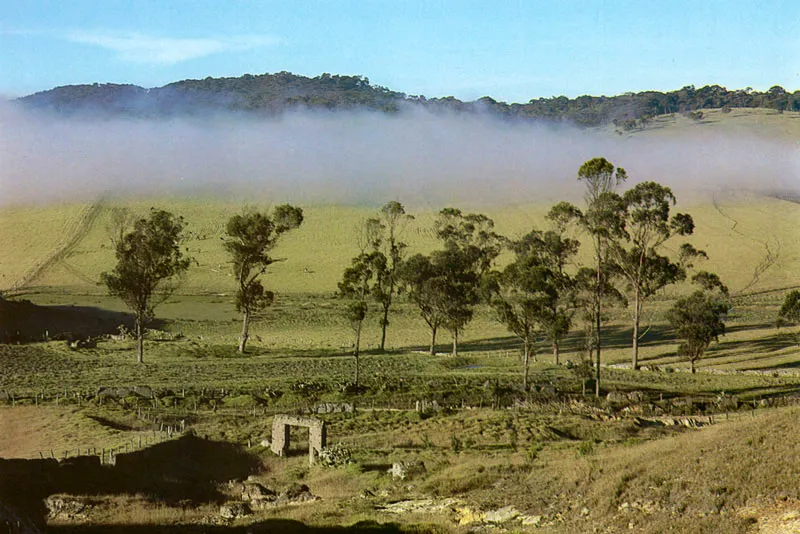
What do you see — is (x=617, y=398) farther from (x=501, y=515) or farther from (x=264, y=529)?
(x=264, y=529)

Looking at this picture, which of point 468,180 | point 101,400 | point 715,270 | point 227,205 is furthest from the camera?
point 468,180

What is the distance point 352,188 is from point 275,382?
5040 inches

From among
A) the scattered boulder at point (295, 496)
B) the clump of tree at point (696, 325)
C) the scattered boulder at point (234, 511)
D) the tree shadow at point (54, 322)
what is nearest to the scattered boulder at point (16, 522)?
the scattered boulder at point (234, 511)

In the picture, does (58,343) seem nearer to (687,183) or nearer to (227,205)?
(227,205)

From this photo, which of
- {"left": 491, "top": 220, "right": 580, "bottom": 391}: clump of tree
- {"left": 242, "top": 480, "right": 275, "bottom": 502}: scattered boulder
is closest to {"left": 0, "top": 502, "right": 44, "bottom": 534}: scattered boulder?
{"left": 242, "top": 480, "right": 275, "bottom": 502}: scattered boulder

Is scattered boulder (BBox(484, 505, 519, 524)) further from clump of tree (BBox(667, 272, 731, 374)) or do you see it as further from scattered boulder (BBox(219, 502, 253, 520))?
clump of tree (BBox(667, 272, 731, 374))

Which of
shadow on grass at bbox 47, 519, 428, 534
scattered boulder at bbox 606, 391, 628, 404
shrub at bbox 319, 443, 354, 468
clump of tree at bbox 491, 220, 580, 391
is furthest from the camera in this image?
clump of tree at bbox 491, 220, 580, 391

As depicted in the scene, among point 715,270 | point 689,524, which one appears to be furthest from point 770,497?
point 715,270

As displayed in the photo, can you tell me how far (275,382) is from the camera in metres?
55.5

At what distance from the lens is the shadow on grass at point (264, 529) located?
23.5m

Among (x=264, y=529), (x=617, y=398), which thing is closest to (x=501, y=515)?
(x=264, y=529)

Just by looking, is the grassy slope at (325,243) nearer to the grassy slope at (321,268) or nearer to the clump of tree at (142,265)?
the grassy slope at (321,268)

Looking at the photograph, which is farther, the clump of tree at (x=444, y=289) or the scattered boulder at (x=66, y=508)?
the clump of tree at (x=444, y=289)

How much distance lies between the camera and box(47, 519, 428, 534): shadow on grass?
23.5 metres
